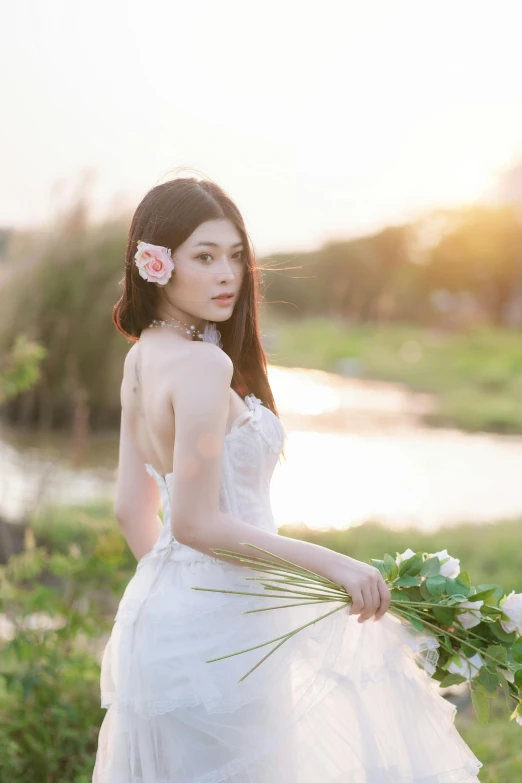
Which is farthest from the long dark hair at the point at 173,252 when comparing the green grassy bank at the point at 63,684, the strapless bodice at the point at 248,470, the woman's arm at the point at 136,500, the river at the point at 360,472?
the river at the point at 360,472

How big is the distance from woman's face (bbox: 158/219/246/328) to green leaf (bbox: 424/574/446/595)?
76cm

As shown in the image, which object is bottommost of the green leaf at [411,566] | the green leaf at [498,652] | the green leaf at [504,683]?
the green leaf at [504,683]

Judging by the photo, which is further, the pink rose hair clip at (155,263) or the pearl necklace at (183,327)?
the pearl necklace at (183,327)

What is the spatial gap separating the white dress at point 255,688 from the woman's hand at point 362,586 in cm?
16

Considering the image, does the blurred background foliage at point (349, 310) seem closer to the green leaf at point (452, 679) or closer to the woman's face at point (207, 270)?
the woman's face at point (207, 270)

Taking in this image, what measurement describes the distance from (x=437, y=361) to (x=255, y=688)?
75.1 feet

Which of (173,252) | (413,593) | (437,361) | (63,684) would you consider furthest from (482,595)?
(437,361)

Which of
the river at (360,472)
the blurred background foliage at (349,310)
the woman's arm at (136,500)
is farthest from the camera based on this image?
the blurred background foliage at (349,310)

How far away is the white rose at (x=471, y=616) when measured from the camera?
181 cm

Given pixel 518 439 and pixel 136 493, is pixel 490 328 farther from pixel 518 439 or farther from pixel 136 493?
pixel 136 493

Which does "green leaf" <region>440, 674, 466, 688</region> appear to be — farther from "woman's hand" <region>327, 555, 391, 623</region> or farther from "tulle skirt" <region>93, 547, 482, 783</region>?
"woman's hand" <region>327, 555, 391, 623</region>

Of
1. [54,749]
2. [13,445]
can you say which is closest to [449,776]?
[54,749]

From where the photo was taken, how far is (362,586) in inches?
64.9

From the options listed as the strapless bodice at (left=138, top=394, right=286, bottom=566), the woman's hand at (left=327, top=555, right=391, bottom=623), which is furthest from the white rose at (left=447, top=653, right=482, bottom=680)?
the strapless bodice at (left=138, top=394, right=286, bottom=566)
